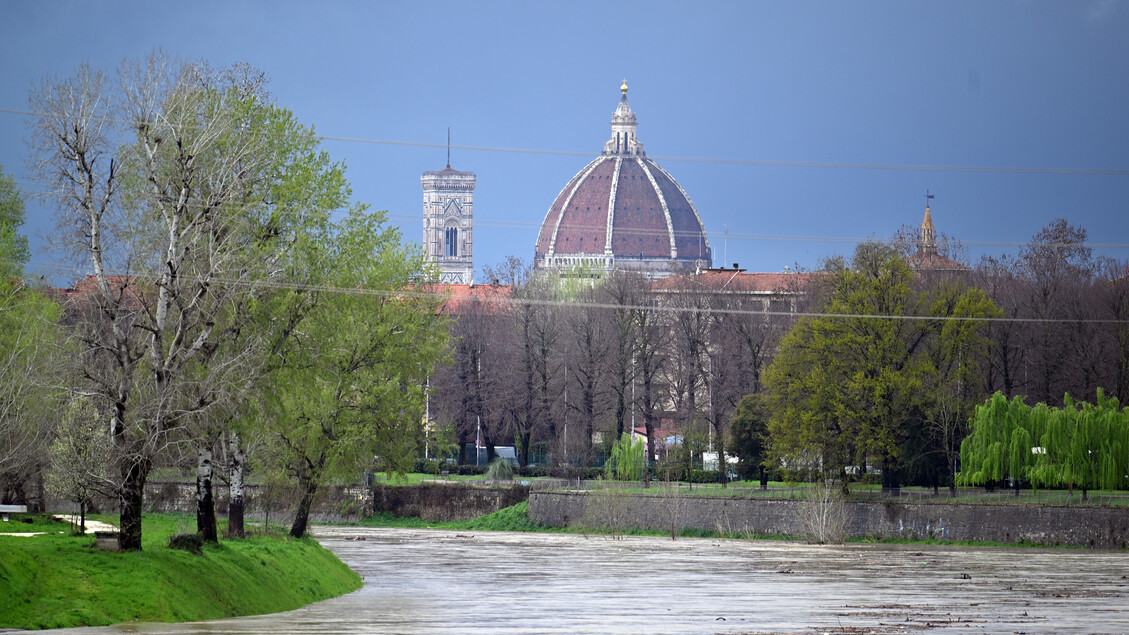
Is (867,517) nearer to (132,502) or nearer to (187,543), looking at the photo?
(187,543)

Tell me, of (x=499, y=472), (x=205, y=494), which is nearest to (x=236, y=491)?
(x=205, y=494)

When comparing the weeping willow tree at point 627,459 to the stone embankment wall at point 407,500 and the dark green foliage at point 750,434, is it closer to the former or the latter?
the dark green foliage at point 750,434

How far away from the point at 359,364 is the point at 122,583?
18617 mm

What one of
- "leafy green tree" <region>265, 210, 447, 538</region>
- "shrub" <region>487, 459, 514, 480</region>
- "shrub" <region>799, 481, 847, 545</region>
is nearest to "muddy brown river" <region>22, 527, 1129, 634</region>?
"shrub" <region>799, 481, 847, 545</region>

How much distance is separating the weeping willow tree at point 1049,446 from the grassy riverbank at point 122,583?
135 ft

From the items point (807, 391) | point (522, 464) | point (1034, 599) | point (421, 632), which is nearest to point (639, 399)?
point (522, 464)

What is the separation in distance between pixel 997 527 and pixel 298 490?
34615 mm

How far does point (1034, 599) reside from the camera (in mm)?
44094

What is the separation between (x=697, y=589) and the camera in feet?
159

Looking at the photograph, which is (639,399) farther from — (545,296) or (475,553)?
(475,553)

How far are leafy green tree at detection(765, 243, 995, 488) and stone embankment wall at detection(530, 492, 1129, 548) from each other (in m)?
2.87

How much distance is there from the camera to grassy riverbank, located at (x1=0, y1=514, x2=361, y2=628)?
1114 inches

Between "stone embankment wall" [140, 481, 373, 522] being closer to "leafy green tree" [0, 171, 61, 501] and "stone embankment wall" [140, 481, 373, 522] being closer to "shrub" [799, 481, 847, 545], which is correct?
"leafy green tree" [0, 171, 61, 501]

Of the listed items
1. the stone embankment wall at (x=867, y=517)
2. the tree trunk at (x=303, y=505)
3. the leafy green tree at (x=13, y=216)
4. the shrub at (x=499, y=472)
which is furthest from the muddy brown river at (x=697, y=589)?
the leafy green tree at (x=13, y=216)
